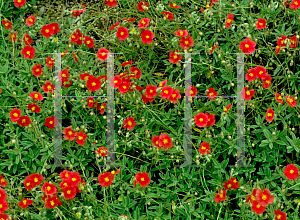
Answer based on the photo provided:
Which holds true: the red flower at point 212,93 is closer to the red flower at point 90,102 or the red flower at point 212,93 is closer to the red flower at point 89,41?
the red flower at point 90,102

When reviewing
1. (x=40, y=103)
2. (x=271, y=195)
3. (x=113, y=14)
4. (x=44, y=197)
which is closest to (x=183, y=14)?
(x=113, y=14)

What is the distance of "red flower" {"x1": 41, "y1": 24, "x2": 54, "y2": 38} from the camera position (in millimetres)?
3838

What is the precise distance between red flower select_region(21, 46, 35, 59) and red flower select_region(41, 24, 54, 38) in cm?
22

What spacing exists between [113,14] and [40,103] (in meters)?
1.46

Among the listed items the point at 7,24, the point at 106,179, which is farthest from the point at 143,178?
the point at 7,24

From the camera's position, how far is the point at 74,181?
10.6 ft

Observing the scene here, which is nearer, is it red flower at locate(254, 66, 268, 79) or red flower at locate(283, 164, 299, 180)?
red flower at locate(283, 164, 299, 180)

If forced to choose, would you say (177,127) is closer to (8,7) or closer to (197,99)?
(197,99)

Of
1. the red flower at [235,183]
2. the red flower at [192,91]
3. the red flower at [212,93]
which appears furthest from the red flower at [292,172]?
the red flower at [192,91]

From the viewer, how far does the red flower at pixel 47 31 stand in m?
3.84

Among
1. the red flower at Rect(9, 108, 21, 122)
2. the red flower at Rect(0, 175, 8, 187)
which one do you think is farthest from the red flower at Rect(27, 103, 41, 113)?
the red flower at Rect(0, 175, 8, 187)

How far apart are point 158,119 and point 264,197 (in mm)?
1350

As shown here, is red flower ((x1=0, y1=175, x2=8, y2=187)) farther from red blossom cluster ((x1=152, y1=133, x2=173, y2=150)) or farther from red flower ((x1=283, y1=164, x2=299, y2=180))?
red flower ((x1=283, y1=164, x2=299, y2=180))

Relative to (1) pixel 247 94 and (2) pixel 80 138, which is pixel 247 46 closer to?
(1) pixel 247 94
